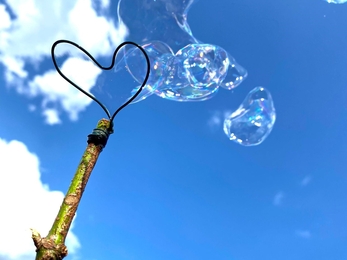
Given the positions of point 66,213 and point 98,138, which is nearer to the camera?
point 66,213

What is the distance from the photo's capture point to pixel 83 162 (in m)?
2.57

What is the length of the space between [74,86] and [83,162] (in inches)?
37.3

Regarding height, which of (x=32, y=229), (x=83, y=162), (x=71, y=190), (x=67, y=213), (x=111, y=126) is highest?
(x=111, y=126)

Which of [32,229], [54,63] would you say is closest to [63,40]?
[54,63]

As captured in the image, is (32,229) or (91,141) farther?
(91,141)

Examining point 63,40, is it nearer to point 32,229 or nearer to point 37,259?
point 32,229

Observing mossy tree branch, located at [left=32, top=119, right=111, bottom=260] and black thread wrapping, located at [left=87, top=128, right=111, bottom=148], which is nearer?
mossy tree branch, located at [left=32, top=119, right=111, bottom=260]

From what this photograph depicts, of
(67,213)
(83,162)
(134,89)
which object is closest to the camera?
(67,213)

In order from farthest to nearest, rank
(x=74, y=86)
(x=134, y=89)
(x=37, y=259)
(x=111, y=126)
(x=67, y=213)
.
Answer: (x=134, y=89)
(x=74, y=86)
(x=111, y=126)
(x=67, y=213)
(x=37, y=259)

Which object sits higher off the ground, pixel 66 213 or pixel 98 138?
pixel 98 138

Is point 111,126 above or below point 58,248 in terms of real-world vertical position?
above

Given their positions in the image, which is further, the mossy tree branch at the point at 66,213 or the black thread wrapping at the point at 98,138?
the black thread wrapping at the point at 98,138

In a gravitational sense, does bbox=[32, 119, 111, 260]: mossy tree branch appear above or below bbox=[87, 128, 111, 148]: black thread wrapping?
below

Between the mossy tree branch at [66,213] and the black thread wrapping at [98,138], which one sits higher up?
the black thread wrapping at [98,138]
